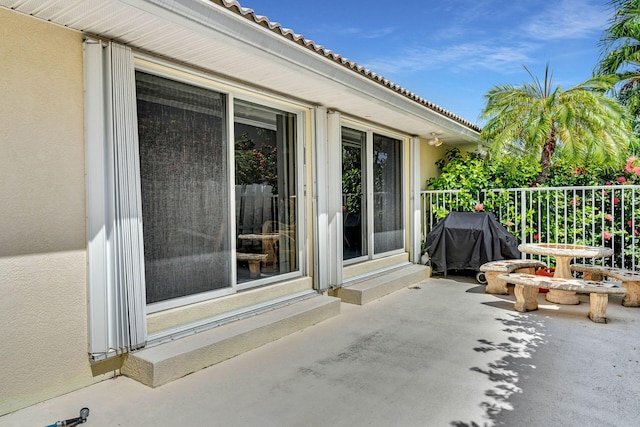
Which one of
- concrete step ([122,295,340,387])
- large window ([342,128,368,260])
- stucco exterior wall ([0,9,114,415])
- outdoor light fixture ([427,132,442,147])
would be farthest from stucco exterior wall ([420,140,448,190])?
stucco exterior wall ([0,9,114,415])

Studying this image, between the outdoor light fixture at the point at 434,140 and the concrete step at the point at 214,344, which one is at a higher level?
the outdoor light fixture at the point at 434,140

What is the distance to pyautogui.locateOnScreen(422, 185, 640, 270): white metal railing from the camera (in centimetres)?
741

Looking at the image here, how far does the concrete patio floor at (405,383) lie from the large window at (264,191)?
1.16 metres

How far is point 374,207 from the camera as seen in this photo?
8125 millimetres

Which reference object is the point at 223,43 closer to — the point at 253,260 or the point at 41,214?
the point at 41,214

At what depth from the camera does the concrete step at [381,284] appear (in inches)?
259

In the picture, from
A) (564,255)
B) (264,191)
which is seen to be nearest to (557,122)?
(564,255)

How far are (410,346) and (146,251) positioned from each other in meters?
3.12

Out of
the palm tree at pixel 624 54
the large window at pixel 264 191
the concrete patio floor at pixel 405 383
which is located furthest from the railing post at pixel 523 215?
the palm tree at pixel 624 54

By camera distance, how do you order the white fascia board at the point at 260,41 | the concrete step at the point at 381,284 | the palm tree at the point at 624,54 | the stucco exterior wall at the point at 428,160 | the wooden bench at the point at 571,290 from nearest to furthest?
the white fascia board at the point at 260,41, the wooden bench at the point at 571,290, the concrete step at the point at 381,284, the stucco exterior wall at the point at 428,160, the palm tree at the point at 624,54

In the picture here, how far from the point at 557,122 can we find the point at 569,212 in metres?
1.87

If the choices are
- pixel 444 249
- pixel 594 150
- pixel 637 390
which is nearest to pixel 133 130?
pixel 637 390

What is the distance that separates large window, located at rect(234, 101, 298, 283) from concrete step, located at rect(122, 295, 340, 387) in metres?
0.73

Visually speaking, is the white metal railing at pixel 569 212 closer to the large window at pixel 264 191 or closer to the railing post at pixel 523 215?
the railing post at pixel 523 215
